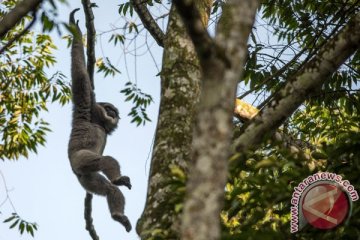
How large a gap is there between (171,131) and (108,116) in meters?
6.35

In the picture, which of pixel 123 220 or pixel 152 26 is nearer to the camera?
pixel 152 26

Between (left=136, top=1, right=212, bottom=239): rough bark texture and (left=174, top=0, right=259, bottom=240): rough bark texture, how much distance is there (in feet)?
3.63

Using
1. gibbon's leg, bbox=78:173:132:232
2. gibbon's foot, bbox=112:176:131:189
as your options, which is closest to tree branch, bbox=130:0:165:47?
gibbon's foot, bbox=112:176:131:189

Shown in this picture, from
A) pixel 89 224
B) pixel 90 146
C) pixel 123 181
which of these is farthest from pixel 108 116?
pixel 89 224

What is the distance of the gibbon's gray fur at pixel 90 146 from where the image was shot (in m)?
9.38

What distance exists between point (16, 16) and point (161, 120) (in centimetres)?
148

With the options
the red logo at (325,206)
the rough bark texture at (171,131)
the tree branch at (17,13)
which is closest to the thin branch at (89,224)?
the rough bark texture at (171,131)

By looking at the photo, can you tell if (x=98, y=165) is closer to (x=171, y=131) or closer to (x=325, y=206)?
(x=171, y=131)

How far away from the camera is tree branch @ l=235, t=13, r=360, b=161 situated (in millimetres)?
4113

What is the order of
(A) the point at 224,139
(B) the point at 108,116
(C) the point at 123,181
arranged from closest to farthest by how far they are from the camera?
1. (A) the point at 224,139
2. (C) the point at 123,181
3. (B) the point at 108,116

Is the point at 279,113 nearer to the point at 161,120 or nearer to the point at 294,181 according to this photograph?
the point at 294,181

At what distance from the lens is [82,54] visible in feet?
31.2

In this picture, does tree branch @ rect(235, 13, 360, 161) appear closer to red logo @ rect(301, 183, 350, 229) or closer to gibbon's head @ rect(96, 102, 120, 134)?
red logo @ rect(301, 183, 350, 229)

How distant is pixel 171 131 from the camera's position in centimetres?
451
